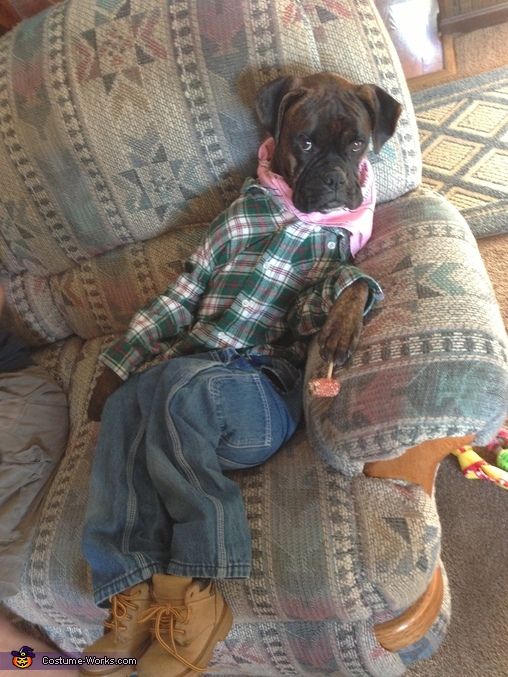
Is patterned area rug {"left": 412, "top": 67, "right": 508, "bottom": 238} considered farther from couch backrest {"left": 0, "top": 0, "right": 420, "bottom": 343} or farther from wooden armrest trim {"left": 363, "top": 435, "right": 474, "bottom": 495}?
wooden armrest trim {"left": 363, "top": 435, "right": 474, "bottom": 495}

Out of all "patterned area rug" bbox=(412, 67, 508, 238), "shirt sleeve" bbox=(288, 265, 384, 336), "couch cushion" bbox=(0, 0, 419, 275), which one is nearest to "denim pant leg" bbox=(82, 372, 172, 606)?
"shirt sleeve" bbox=(288, 265, 384, 336)

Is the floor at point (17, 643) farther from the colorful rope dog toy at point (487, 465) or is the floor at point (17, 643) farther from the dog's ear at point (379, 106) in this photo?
the dog's ear at point (379, 106)

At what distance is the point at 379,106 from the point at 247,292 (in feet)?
1.73

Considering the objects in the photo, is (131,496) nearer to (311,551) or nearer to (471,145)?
(311,551)

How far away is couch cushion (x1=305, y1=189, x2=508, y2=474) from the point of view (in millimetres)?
934

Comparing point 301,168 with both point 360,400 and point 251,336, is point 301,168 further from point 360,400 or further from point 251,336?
point 360,400

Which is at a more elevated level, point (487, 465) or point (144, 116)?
point (144, 116)

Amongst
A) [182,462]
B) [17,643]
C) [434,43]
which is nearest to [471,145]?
[434,43]

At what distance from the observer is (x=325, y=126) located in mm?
1263

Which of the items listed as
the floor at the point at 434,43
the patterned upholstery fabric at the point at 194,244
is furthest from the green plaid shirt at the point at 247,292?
the floor at the point at 434,43

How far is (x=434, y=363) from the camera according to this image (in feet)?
3.16

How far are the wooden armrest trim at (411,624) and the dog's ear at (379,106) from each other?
102cm

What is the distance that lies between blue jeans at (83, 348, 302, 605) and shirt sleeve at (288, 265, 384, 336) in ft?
0.37

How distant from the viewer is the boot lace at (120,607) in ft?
3.47
